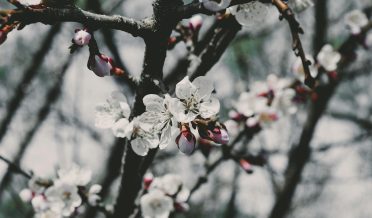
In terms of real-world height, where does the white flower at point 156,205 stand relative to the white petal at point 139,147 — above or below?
below

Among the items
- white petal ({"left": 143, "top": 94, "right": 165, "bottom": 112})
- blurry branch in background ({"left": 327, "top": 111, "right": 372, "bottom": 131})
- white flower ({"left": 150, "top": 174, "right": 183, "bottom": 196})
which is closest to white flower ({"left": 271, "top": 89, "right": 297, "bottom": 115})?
white flower ({"left": 150, "top": 174, "right": 183, "bottom": 196})

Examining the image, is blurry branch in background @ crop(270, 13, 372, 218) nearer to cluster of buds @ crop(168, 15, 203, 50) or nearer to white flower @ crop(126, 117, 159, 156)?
cluster of buds @ crop(168, 15, 203, 50)

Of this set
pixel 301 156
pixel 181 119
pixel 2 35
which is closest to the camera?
pixel 2 35

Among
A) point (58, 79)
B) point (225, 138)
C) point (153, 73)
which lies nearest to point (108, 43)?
point (58, 79)

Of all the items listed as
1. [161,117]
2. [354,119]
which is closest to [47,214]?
[161,117]

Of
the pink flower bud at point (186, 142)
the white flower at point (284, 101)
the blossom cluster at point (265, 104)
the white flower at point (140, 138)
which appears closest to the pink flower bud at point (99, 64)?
the white flower at point (140, 138)

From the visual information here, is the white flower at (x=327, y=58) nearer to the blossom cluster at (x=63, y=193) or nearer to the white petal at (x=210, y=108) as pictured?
the white petal at (x=210, y=108)

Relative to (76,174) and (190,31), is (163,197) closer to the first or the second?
(76,174)
